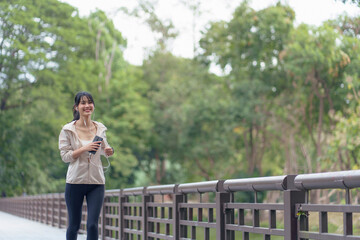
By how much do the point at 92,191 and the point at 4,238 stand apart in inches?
318

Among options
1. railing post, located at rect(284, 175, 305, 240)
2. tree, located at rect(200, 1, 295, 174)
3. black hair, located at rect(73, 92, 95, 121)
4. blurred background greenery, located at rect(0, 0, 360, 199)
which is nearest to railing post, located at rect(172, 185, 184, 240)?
black hair, located at rect(73, 92, 95, 121)

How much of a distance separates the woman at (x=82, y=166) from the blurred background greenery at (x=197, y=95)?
69.0ft

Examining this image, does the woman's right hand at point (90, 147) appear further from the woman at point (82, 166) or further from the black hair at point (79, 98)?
the black hair at point (79, 98)

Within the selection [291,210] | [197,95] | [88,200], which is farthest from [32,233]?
[197,95]

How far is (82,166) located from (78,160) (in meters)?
0.07

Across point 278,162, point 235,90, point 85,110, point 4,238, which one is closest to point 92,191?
point 85,110

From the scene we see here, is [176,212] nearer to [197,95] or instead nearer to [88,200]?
[88,200]

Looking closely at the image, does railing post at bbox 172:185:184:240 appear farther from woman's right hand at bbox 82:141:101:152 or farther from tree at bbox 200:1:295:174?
tree at bbox 200:1:295:174

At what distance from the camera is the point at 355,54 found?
29.5 meters

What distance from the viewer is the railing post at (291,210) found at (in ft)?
15.7

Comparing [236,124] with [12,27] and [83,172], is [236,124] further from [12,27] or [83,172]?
[83,172]

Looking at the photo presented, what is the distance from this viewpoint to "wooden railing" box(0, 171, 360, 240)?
436cm

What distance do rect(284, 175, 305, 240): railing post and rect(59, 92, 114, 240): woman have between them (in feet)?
6.63

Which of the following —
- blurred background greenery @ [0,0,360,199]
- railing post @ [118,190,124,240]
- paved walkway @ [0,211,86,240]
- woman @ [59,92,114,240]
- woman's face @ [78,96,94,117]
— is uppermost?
blurred background greenery @ [0,0,360,199]
